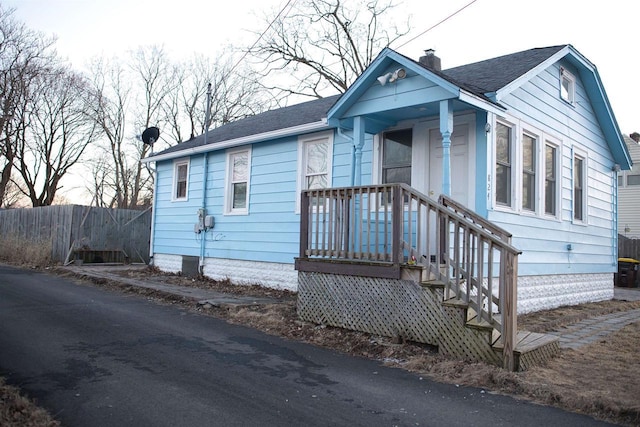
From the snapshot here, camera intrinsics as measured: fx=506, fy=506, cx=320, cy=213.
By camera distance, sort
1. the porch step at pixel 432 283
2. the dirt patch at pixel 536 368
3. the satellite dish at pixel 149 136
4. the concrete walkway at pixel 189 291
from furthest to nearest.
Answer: the satellite dish at pixel 149 136
the concrete walkway at pixel 189 291
the porch step at pixel 432 283
the dirt patch at pixel 536 368

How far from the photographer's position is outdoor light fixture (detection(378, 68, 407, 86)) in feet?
24.9

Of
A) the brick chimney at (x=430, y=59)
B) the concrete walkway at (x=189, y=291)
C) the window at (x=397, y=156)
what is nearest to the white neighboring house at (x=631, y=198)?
the brick chimney at (x=430, y=59)

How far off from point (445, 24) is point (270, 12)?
14739 millimetres

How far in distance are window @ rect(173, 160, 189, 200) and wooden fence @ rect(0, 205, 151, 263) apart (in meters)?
4.48

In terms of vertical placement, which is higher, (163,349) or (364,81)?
(364,81)

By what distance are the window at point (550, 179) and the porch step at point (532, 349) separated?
422cm

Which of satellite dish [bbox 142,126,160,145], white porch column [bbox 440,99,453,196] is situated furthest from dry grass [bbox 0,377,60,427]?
satellite dish [bbox 142,126,160,145]

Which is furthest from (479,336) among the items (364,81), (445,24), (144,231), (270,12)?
(270,12)

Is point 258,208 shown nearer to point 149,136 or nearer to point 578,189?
point 149,136

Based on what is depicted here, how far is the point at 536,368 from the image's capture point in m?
5.33

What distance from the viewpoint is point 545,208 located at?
9492 millimetres

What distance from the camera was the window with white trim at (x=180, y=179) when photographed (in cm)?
1393

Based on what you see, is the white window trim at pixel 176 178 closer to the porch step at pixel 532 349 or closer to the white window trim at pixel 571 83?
the white window trim at pixel 571 83

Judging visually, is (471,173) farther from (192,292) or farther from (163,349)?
(192,292)
